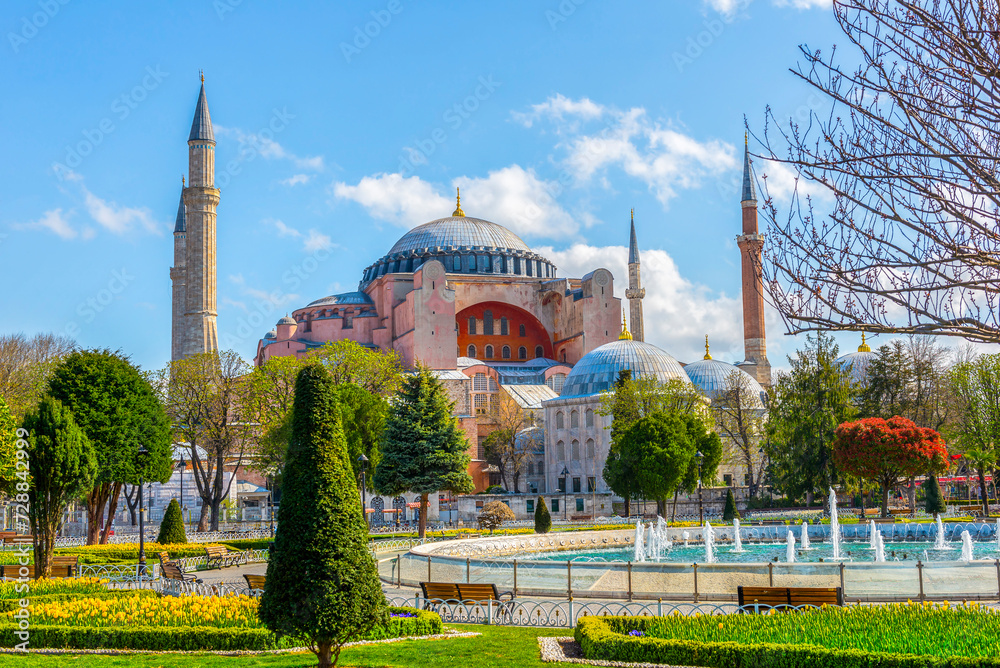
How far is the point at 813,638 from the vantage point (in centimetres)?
840

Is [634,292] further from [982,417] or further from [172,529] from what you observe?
[172,529]

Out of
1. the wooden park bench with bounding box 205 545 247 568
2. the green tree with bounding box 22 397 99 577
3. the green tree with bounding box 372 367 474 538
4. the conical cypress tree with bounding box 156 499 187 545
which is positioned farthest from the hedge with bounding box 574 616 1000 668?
the green tree with bounding box 372 367 474 538

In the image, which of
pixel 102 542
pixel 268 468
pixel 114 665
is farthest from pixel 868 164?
pixel 268 468

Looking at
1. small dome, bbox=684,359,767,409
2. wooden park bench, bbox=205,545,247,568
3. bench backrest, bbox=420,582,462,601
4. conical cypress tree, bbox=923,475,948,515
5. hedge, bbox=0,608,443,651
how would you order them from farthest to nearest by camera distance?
1. small dome, bbox=684,359,767,409
2. conical cypress tree, bbox=923,475,948,515
3. wooden park bench, bbox=205,545,247,568
4. bench backrest, bbox=420,582,462,601
5. hedge, bbox=0,608,443,651

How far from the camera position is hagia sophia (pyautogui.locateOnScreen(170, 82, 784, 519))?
45375 millimetres

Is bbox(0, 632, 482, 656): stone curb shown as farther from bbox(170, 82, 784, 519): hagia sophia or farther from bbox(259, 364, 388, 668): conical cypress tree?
bbox(170, 82, 784, 519): hagia sophia

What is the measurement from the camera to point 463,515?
3791 cm

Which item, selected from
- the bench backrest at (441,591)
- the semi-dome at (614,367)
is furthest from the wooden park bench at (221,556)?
the semi-dome at (614,367)

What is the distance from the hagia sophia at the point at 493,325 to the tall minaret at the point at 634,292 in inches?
2.7

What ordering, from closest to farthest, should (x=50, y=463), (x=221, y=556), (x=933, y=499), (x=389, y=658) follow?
1. (x=389, y=658)
2. (x=50, y=463)
3. (x=221, y=556)
4. (x=933, y=499)

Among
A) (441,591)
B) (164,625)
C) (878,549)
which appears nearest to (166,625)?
(164,625)

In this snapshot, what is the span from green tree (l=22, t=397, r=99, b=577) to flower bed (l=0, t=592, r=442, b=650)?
15.9ft

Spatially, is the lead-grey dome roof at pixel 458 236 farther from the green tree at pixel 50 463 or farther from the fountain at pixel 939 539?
the green tree at pixel 50 463

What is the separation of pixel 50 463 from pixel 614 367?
→ 32.1m
